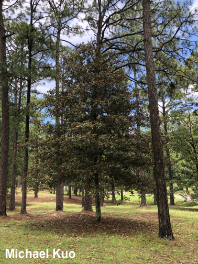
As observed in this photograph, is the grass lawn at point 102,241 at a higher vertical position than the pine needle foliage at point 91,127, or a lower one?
lower

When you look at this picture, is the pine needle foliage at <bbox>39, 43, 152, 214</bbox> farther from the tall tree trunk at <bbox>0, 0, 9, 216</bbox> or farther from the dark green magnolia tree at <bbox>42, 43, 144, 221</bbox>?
the tall tree trunk at <bbox>0, 0, 9, 216</bbox>

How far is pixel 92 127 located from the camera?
7648 millimetres

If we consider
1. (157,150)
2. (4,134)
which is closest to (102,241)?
(157,150)

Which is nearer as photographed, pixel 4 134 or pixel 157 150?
pixel 157 150

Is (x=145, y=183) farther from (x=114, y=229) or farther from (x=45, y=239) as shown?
(x=45, y=239)

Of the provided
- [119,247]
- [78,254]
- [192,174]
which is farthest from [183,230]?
[192,174]

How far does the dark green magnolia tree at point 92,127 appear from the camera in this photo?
7824 mm

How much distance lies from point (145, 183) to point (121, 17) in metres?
9.62

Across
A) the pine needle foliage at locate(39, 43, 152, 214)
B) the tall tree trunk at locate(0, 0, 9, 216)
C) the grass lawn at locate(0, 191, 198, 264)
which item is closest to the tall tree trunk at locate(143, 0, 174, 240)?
the grass lawn at locate(0, 191, 198, 264)

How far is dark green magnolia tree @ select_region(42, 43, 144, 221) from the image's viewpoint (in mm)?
7824

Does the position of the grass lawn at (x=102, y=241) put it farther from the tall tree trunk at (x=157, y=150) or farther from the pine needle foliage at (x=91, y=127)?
the pine needle foliage at (x=91, y=127)

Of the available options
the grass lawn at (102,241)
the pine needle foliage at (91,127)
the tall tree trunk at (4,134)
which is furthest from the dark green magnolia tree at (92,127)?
the tall tree trunk at (4,134)

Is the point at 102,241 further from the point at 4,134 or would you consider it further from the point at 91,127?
the point at 4,134

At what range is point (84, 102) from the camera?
8.71m
